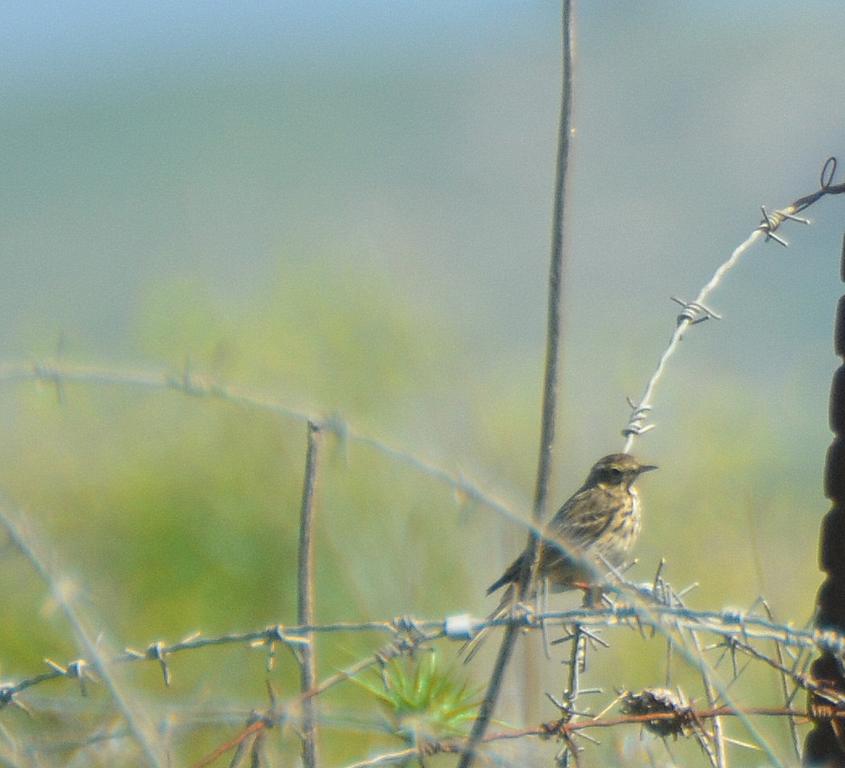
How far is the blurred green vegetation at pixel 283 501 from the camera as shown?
7184mm

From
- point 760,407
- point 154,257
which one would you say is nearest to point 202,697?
point 760,407

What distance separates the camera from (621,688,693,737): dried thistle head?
2.94 metres

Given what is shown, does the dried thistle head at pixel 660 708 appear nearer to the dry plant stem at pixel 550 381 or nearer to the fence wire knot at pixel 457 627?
the dry plant stem at pixel 550 381

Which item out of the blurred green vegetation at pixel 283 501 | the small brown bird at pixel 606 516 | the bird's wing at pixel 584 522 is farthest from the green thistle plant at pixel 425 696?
the bird's wing at pixel 584 522

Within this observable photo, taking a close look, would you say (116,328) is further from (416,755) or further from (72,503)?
(416,755)

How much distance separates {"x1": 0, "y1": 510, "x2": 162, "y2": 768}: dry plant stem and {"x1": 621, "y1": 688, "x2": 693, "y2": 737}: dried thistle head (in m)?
1.19

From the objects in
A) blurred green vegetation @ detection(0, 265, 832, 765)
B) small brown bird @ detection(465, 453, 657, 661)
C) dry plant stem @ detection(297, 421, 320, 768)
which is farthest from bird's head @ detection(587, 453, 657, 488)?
dry plant stem @ detection(297, 421, 320, 768)

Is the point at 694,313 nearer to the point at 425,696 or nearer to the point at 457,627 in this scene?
the point at 425,696

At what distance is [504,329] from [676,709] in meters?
41.6

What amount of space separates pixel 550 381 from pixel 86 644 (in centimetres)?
92

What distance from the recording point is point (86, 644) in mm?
1882

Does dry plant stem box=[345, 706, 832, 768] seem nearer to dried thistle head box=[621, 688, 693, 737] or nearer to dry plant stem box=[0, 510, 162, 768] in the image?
dried thistle head box=[621, 688, 693, 737]

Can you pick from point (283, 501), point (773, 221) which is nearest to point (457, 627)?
point (773, 221)

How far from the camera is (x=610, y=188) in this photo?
5316 centimetres
